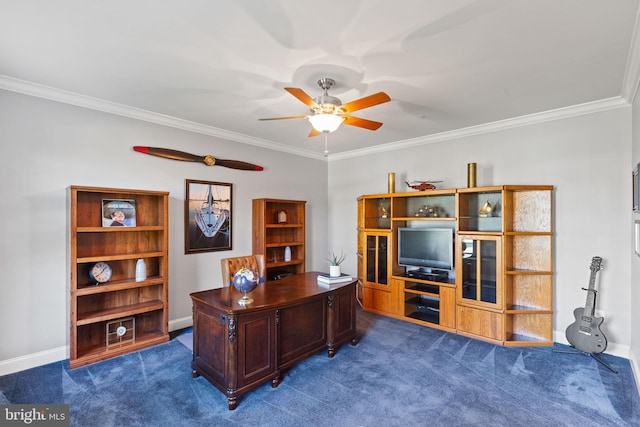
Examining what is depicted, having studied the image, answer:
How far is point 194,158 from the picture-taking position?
4066 millimetres

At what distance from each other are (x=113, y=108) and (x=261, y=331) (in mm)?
2904

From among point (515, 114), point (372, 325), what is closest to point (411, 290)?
point (372, 325)

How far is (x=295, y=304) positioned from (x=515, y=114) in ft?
11.0

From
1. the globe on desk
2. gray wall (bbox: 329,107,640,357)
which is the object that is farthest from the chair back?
gray wall (bbox: 329,107,640,357)

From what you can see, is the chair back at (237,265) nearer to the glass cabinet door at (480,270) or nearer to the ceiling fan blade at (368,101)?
the ceiling fan blade at (368,101)

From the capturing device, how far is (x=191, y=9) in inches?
72.7

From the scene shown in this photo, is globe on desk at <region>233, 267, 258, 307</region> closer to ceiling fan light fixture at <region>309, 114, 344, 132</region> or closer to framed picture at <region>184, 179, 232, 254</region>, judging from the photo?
ceiling fan light fixture at <region>309, 114, 344, 132</region>

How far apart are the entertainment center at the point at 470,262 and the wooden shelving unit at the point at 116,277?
9.41 feet

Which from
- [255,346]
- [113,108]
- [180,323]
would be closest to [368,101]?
[255,346]

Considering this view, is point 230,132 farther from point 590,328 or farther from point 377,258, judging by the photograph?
point 590,328

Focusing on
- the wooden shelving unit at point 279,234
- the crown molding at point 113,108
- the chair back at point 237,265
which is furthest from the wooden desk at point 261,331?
the crown molding at point 113,108

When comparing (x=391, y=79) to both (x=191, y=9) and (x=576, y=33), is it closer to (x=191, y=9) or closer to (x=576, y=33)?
(x=576, y=33)

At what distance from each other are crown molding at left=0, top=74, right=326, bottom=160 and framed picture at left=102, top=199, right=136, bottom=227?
3.28 ft

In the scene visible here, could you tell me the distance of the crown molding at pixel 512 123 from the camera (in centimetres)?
329
